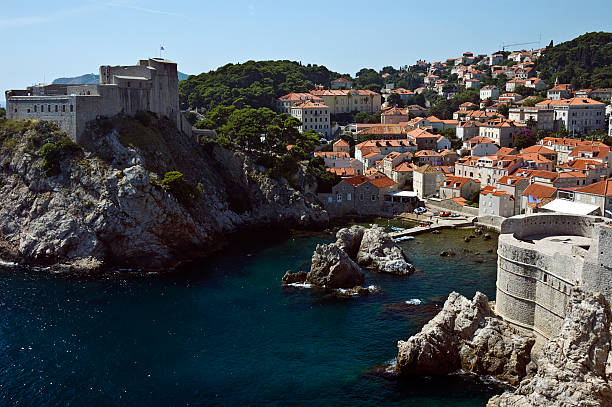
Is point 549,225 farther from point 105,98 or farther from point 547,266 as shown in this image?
point 105,98

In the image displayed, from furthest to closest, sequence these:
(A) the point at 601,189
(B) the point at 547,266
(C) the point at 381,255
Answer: (A) the point at 601,189, (C) the point at 381,255, (B) the point at 547,266

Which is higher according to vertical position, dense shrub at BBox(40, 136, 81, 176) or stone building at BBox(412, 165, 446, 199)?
dense shrub at BBox(40, 136, 81, 176)

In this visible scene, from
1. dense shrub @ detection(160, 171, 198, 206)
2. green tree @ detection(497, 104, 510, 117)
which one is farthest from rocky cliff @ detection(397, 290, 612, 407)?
green tree @ detection(497, 104, 510, 117)

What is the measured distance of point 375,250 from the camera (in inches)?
1670

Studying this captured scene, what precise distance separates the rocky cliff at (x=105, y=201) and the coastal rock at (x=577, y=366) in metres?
28.2

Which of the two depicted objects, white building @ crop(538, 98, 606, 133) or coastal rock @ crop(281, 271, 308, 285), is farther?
white building @ crop(538, 98, 606, 133)

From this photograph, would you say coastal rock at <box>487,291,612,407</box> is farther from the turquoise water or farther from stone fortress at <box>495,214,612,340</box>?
the turquoise water

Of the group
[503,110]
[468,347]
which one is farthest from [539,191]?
[503,110]

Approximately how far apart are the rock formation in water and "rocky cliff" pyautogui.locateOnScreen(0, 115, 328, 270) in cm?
1122

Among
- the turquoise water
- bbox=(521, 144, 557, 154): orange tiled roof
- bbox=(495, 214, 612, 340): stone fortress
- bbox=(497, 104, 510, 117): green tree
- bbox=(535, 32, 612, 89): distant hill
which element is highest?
bbox=(535, 32, 612, 89): distant hill

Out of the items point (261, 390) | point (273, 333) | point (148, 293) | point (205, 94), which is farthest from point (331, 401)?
point (205, 94)

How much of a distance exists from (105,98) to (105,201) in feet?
38.4

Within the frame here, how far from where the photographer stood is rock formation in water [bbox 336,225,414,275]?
133 ft

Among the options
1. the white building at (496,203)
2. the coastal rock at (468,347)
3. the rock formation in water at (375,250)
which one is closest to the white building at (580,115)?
the white building at (496,203)
